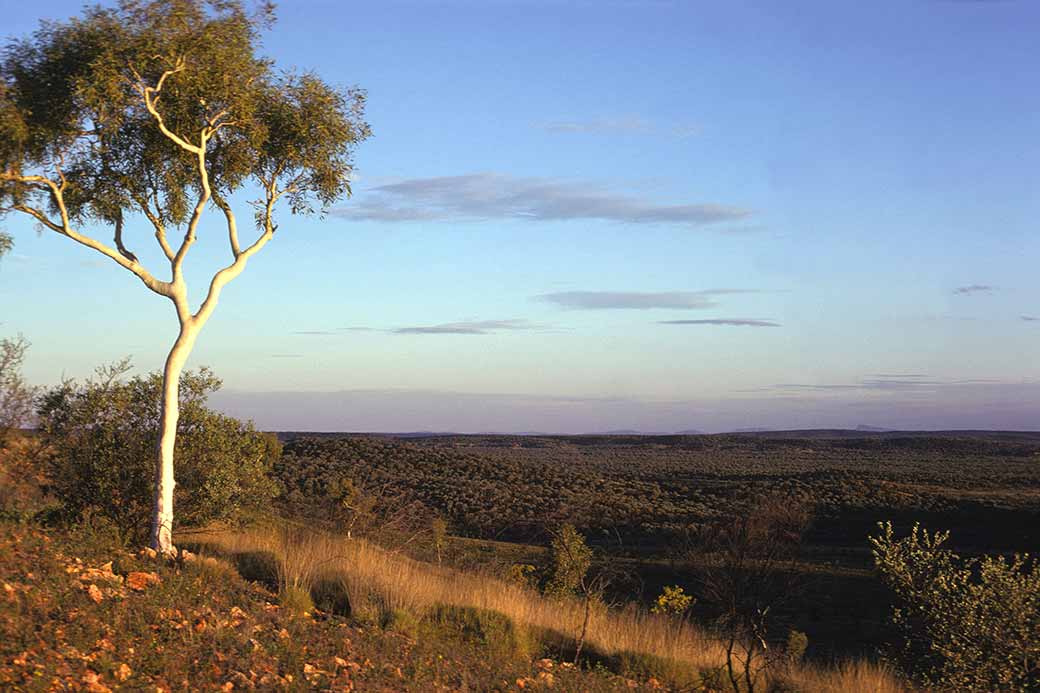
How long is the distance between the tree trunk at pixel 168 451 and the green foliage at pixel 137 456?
113cm

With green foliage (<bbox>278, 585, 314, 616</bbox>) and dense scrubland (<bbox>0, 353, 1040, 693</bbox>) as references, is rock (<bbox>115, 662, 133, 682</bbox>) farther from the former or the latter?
green foliage (<bbox>278, 585, 314, 616</bbox>)

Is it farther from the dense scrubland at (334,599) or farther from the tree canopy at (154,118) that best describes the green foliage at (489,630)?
the tree canopy at (154,118)

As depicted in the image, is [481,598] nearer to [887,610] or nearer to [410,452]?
[887,610]

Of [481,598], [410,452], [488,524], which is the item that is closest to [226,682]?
[481,598]

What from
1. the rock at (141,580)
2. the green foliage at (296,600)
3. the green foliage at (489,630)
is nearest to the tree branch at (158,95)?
the rock at (141,580)

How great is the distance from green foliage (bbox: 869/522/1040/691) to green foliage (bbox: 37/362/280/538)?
33.3 ft

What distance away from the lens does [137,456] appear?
14.4m

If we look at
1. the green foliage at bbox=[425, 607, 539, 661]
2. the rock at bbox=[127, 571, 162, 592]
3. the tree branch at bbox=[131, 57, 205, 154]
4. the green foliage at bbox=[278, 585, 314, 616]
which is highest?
the tree branch at bbox=[131, 57, 205, 154]

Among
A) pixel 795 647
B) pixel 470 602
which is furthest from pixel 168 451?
pixel 795 647

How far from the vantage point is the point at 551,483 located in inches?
2694

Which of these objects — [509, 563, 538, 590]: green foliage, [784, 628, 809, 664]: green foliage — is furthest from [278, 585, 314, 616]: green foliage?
[509, 563, 538, 590]: green foliage

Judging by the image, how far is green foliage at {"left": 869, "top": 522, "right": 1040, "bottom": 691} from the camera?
41.4 feet

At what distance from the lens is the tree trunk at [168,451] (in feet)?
41.2

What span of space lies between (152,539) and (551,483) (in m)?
56.8
